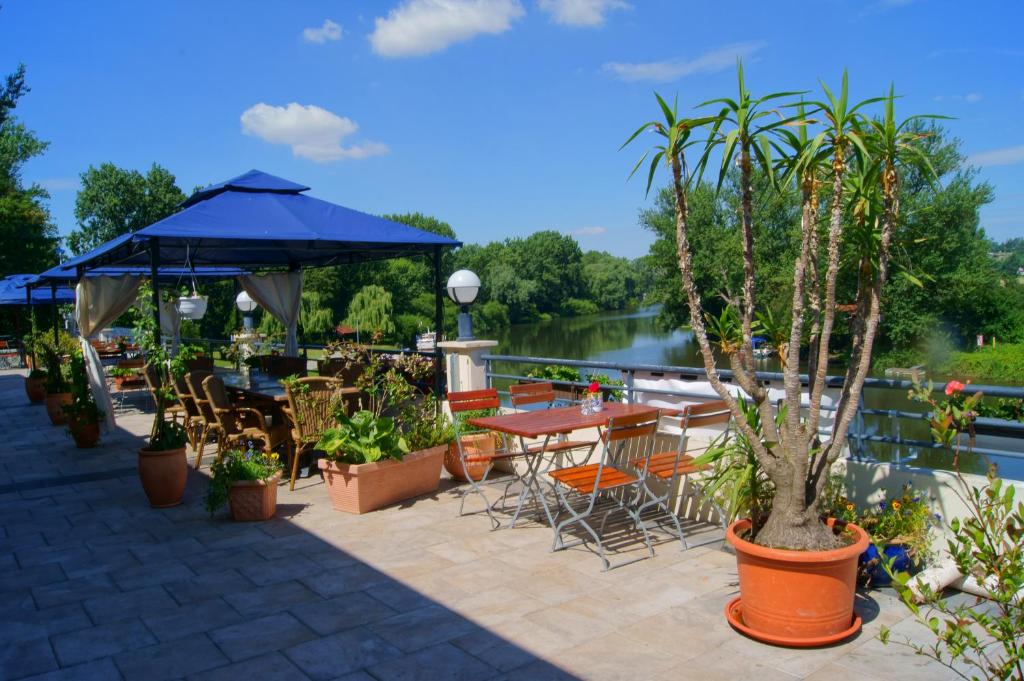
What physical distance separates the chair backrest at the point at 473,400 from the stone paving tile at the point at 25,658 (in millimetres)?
2694

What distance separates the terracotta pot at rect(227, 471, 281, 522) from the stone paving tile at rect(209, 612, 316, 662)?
1597 mm

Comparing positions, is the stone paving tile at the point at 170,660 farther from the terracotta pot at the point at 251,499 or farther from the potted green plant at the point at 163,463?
the potted green plant at the point at 163,463

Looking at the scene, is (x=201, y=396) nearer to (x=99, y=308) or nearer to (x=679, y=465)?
(x=99, y=308)

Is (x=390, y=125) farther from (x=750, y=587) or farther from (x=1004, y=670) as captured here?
(x=1004, y=670)

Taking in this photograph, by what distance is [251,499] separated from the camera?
4902mm

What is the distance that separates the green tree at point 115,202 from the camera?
121 feet

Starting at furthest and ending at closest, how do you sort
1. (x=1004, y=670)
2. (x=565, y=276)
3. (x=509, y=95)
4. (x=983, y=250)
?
(x=565, y=276)
(x=983, y=250)
(x=509, y=95)
(x=1004, y=670)

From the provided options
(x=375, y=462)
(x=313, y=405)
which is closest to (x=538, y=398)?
(x=375, y=462)

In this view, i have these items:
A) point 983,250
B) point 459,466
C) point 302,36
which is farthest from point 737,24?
point 983,250

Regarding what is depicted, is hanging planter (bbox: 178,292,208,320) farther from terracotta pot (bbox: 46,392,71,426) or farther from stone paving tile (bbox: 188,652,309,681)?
stone paving tile (bbox: 188,652,309,681)

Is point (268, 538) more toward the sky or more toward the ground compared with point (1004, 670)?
more toward the ground

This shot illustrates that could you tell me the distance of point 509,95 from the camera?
1631 cm

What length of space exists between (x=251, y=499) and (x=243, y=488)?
98mm

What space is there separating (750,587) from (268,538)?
294 cm
